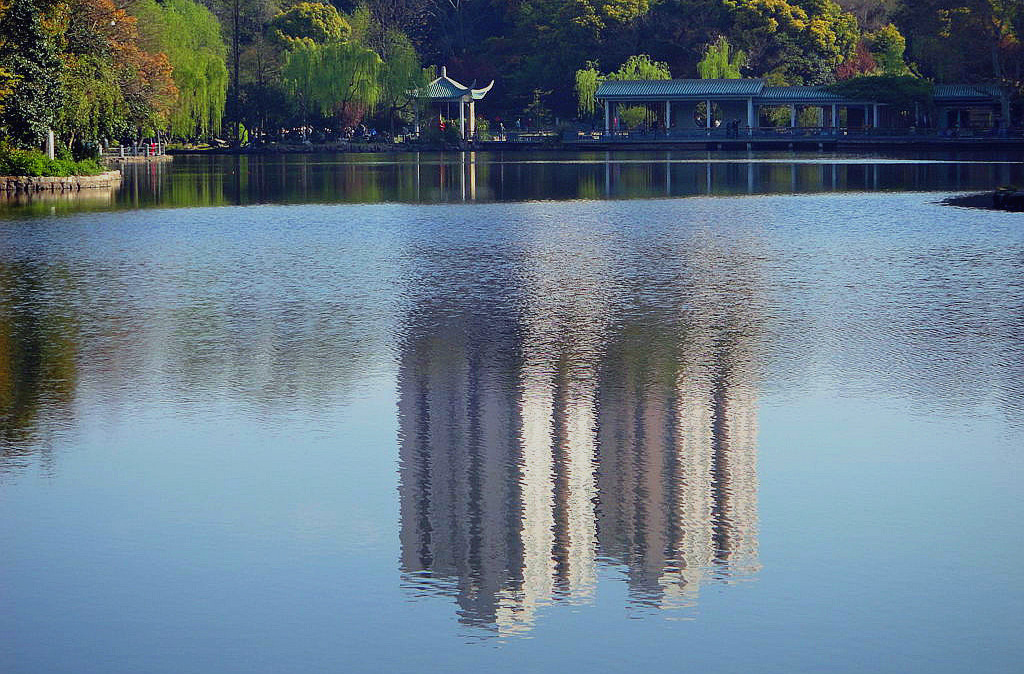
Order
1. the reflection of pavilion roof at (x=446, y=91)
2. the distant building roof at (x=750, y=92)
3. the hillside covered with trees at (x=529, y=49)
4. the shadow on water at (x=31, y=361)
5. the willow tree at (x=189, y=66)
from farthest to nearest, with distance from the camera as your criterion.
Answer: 1. the reflection of pavilion roof at (x=446, y=91)
2. the distant building roof at (x=750, y=92)
3. the hillside covered with trees at (x=529, y=49)
4. the willow tree at (x=189, y=66)
5. the shadow on water at (x=31, y=361)

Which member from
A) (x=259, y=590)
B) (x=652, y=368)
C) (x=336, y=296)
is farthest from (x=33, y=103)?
(x=259, y=590)

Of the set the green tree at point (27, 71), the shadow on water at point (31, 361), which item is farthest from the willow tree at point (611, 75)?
the shadow on water at point (31, 361)

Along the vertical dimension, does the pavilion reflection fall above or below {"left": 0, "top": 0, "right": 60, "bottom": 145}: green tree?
below

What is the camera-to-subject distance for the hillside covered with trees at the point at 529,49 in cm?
8381

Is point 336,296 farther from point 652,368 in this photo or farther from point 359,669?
point 359,669

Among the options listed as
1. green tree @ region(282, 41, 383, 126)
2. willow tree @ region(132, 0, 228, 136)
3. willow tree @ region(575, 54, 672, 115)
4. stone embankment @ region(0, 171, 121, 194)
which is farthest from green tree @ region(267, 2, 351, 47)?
stone embankment @ region(0, 171, 121, 194)

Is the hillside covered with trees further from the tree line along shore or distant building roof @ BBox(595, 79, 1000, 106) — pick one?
distant building roof @ BBox(595, 79, 1000, 106)

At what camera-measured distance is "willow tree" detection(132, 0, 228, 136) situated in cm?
6222

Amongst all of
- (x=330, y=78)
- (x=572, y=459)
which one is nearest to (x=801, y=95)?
(x=330, y=78)

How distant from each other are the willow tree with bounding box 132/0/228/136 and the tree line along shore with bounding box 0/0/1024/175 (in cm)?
12

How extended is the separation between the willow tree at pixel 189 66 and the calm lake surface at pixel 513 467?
4616cm

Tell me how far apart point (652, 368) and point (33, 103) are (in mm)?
30475

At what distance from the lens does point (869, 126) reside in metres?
87.4

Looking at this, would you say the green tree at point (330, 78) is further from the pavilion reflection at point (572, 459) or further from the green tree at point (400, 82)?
the pavilion reflection at point (572, 459)
